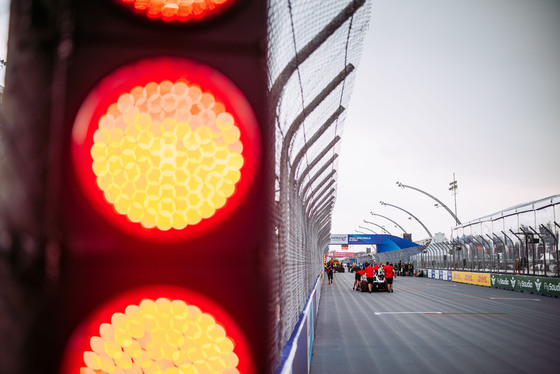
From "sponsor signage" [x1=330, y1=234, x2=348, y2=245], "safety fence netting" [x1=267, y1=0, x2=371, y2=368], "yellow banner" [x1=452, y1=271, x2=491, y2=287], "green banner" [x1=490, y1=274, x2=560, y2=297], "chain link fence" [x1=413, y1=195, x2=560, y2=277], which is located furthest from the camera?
"sponsor signage" [x1=330, y1=234, x2=348, y2=245]

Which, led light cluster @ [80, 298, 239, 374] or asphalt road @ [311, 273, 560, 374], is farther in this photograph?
asphalt road @ [311, 273, 560, 374]

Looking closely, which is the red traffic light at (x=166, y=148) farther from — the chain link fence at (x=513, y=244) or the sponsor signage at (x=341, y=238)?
the sponsor signage at (x=341, y=238)

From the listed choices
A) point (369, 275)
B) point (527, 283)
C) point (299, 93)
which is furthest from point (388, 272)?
point (299, 93)

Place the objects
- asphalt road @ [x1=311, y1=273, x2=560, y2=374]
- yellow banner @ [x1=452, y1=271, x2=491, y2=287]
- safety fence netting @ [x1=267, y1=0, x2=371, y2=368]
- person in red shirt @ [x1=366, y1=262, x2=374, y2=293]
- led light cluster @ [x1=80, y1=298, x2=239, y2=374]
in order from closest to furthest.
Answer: led light cluster @ [x1=80, y1=298, x2=239, y2=374]
safety fence netting @ [x1=267, y1=0, x2=371, y2=368]
asphalt road @ [x1=311, y1=273, x2=560, y2=374]
person in red shirt @ [x1=366, y1=262, x2=374, y2=293]
yellow banner @ [x1=452, y1=271, x2=491, y2=287]

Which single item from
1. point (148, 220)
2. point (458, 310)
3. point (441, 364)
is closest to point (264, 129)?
point (148, 220)

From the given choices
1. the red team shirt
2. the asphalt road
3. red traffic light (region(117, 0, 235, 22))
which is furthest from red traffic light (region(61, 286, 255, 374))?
the red team shirt

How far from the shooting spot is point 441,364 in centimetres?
677

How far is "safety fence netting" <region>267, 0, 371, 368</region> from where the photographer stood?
162cm

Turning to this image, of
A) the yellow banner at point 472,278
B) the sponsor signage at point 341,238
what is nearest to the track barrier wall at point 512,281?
the yellow banner at point 472,278

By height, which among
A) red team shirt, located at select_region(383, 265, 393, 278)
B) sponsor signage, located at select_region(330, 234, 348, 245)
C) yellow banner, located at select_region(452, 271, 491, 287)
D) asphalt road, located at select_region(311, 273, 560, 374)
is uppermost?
sponsor signage, located at select_region(330, 234, 348, 245)

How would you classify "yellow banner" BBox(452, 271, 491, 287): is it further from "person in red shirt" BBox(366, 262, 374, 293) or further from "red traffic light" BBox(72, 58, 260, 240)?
"red traffic light" BBox(72, 58, 260, 240)

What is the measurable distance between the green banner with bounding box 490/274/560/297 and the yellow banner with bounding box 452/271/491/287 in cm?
94

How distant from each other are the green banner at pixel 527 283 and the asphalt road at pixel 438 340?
16.6 feet

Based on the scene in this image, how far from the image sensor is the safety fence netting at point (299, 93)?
1617 mm
